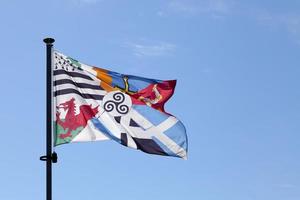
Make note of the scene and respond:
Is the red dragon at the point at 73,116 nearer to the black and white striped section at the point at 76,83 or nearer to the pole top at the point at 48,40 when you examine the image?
the black and white striped section at the point at 76,83

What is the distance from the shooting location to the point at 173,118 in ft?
78.0

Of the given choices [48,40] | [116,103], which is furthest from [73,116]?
[48,40]

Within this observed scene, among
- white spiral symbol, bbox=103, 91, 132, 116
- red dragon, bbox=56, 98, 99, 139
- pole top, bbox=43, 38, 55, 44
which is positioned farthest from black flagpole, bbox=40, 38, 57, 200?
white spiral symbol, bbox=103, 91, 132, 116

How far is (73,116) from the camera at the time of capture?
22328mm

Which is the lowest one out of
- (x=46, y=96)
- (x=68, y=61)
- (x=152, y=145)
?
(x=152, y=145)

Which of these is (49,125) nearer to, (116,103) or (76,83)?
(76,83)

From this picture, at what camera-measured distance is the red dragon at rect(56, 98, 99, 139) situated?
2198 centimetres

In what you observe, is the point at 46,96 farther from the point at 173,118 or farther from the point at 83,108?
the point at 173,118

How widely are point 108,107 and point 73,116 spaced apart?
143 cm

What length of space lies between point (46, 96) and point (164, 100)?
183 inches

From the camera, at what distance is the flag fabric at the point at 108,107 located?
22.3 metres

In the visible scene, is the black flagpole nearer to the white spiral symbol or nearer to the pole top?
the pole top

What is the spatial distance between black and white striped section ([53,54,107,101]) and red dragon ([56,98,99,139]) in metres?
0.42

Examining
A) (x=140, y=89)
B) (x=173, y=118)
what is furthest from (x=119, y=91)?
(x=173, y=118)
